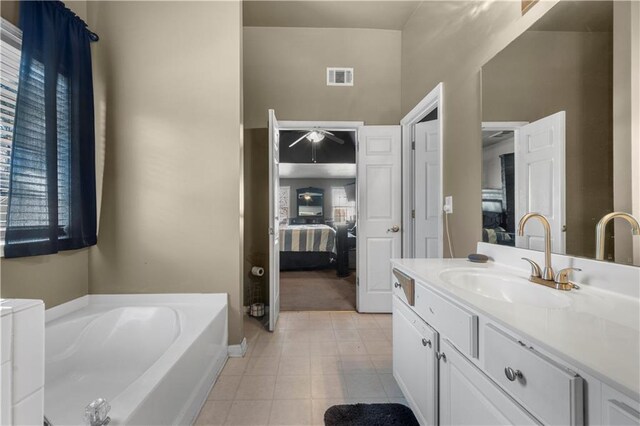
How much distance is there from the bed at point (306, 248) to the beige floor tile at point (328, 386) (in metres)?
3.33

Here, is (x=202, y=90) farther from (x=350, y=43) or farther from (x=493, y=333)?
(x=493, y=333)

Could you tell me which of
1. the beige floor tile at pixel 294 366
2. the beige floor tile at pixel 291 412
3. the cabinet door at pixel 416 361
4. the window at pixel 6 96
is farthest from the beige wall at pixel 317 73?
the beige floor tile at pixel 291 412

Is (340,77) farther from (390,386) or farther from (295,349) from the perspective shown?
(390,386)

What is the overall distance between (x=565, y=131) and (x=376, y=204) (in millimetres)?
1894

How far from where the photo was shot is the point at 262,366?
197 centimetres

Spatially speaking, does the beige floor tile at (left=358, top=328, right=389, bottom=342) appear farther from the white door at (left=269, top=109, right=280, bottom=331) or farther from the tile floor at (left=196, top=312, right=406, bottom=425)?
the white door at (left=269, top=109, right=280, bottom=331)

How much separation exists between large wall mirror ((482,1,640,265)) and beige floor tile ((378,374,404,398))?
1.15m

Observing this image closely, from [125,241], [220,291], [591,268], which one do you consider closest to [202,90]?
[125,241]

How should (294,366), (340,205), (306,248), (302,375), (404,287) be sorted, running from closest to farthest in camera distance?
1. (404,287)
2. (302,375)
3. (294,366)
4. (306,248)
5. (340,205)

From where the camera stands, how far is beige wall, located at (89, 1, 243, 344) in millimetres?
2072

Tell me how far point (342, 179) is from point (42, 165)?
25.4 feet

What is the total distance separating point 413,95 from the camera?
2.67 metres

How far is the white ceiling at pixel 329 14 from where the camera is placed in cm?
262

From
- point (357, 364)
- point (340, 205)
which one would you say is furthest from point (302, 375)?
point (340, 205)
